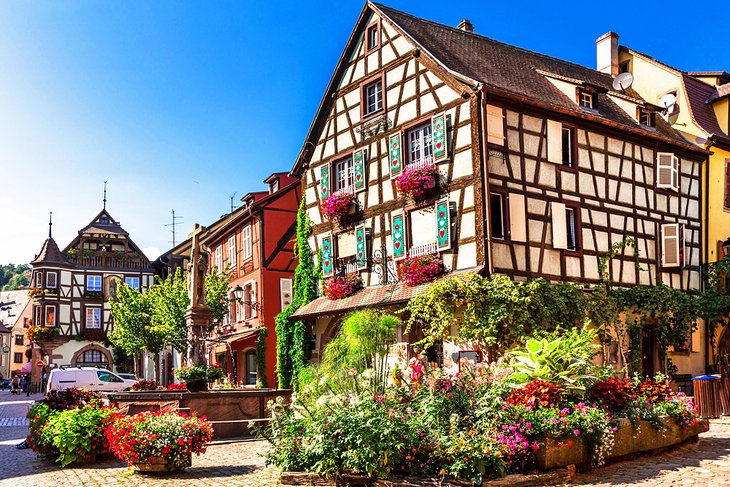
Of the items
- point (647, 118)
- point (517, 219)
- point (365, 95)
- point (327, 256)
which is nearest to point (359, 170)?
point (365, 95)

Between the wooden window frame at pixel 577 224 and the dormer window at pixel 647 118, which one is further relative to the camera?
the dormer window at pixel 647 118

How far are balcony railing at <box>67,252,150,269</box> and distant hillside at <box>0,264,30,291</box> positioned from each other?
5465 cm

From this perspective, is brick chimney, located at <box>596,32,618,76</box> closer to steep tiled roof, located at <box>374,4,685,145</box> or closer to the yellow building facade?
the yellow building facade

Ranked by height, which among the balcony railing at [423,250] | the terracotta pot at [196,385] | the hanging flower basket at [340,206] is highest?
the hanging flower basket at [340,206]

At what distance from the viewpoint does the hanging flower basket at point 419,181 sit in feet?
67.1

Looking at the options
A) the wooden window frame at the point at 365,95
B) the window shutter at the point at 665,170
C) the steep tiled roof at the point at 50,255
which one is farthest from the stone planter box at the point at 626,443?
Result: the steep tiled roof at the point at 50,255

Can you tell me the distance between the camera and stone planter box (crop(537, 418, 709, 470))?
960cm

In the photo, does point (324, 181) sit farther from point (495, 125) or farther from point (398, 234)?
point (495, 125)

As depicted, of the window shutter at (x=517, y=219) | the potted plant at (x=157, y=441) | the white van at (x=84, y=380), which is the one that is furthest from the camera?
the white van at (x=84, y=380)

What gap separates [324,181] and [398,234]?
465 cm

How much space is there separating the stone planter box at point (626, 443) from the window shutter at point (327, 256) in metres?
13.7

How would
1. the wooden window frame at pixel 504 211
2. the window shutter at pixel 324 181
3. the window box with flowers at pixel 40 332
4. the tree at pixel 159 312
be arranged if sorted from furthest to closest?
1. the window box with flowers at pixel 40 332
2. the tree at pixel 159 312
3. the window shutter at pixel 324 181
4. the wooden window frame at pixel 504 211

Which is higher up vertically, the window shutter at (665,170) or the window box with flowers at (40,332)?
the window shutter at (665,170)

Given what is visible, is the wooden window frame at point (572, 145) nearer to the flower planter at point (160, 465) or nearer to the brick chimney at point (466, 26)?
the brick chimney at point (466, 26)
